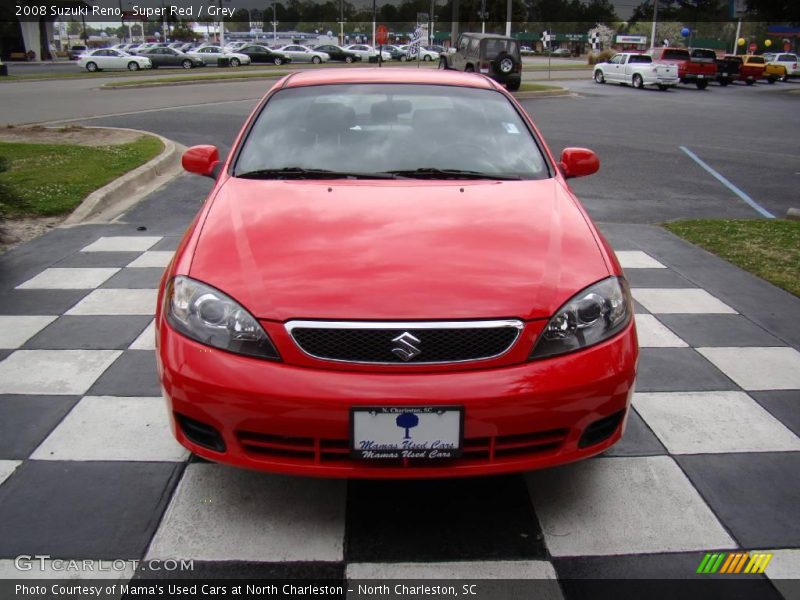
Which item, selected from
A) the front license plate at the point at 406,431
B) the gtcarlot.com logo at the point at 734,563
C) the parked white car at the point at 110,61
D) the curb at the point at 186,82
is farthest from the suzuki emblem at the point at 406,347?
the parked white car at the point at 110,61

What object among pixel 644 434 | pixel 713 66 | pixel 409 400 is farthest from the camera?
pixel 713 66

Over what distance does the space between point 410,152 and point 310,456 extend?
177 cm

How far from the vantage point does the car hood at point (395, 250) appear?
2303mm

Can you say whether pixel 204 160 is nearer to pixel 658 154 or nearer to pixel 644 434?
pixel 644 434

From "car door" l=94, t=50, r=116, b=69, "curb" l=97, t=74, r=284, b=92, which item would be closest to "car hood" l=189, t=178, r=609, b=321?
"curb" l=97, t=74, r=284, b=92

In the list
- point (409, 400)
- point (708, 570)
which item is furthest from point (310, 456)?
point (708, 570)

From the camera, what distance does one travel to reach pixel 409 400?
7.07 ft

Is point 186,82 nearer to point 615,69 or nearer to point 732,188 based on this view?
point 615,69

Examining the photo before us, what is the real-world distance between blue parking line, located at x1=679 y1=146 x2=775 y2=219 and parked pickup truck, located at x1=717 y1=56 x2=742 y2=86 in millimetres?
26248

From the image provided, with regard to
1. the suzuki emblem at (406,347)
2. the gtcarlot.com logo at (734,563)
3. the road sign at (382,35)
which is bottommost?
the gtcarlot.com logo at (734,563)

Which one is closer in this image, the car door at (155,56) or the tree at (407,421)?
the tree at (407,421)

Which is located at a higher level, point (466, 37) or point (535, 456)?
point (466, 37)

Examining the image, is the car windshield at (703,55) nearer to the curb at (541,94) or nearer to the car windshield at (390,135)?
the curb at (541,94)

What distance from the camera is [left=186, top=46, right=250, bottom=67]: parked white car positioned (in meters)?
39.9
